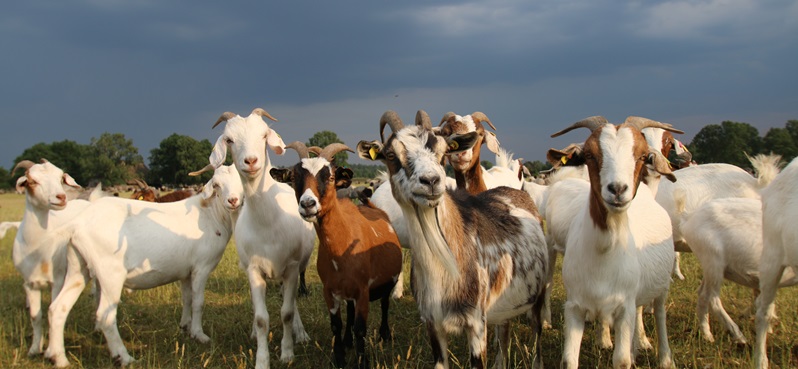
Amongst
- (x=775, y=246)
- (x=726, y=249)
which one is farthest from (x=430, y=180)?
(x=726, y=249)

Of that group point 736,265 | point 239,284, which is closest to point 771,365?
point 736,265

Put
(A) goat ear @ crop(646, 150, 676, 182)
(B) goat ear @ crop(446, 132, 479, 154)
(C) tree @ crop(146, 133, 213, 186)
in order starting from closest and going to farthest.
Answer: (A) goat ear @ crop(646, 150, 676, 182) < (B) goat ear @ crop(446, 132, 479, 154) < (C) tree @ crop(146, 133, 213, 186)

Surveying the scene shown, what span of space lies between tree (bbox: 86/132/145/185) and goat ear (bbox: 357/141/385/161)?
87.2 m

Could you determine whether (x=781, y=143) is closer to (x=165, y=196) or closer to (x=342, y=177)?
(x=165, y=196)

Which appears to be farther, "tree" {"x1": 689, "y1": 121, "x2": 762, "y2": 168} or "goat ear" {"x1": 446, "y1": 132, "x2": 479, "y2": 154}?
"tree" {"x1": 689, "y1": 121, "x2": 762, "y2": 168}

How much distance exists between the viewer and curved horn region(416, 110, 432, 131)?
4.74 metres

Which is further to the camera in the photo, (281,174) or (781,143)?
(781,143)

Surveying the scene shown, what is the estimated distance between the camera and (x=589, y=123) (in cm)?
443

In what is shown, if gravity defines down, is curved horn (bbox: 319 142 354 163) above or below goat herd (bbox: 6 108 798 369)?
above

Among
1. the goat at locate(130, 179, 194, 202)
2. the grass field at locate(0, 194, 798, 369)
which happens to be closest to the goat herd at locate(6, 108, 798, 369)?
the grass field at locate(0, 194, 798, 369)

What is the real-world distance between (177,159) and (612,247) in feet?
264

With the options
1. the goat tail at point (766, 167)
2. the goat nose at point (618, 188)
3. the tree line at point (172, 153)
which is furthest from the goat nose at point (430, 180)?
the tree line at point (172, 153)

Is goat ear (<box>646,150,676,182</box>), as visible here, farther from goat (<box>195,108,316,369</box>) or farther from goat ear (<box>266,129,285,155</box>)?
goat ear (<box>266,129,285,155</box>)

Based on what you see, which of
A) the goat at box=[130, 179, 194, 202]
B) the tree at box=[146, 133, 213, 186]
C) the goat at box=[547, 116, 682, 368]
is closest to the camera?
the goat at box=[547, 116, 682, 368]
